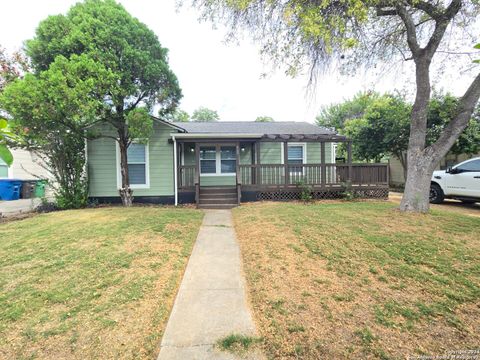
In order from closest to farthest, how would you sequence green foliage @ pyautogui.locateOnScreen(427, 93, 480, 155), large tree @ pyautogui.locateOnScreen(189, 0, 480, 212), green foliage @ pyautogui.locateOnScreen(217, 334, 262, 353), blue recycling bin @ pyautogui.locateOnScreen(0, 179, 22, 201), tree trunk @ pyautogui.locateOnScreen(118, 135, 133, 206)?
green foliage @ pyautogui.locateOnScreen(217, 334, 262, 353), large tree @ pyautogui.locateOnScreen(189, 0, 480, 212), tree trunk @ pyautogui.locateOnScreen(118, 135, 133, 206), green foliage @ pyautogui.locateOnScreen(427, 93, 480, 155), blue recycling bin @ pyautogui.locateOnScreen(0, 179, 22, 201)

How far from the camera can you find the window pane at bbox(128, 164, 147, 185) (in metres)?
9.55

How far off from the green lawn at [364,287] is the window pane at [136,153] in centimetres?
639

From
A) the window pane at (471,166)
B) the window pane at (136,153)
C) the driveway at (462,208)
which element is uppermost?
the window pane at (136,153)

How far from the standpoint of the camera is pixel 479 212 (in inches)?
293

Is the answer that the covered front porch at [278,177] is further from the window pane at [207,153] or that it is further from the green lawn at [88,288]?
the green lawn at [88,288]

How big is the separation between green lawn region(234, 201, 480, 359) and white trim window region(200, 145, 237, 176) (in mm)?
5800

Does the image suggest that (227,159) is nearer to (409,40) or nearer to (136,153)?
(136,153)

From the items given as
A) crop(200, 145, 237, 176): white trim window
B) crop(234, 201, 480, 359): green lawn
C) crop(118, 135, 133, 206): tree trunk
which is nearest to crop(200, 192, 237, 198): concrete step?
crop(200, 145, 237, 176): white trim window

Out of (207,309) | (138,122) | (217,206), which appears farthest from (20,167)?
(207,309)

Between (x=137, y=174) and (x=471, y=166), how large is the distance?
41.4 ft

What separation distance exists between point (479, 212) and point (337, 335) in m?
8.68

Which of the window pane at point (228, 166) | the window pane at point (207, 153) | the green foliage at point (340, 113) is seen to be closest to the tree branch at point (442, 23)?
the window pane at point (228, 166)

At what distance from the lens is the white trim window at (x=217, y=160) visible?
1084cm

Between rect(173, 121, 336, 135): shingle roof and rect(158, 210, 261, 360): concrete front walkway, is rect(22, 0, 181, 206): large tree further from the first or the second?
rect(158, 210, 261, 360): concrete front walkway
